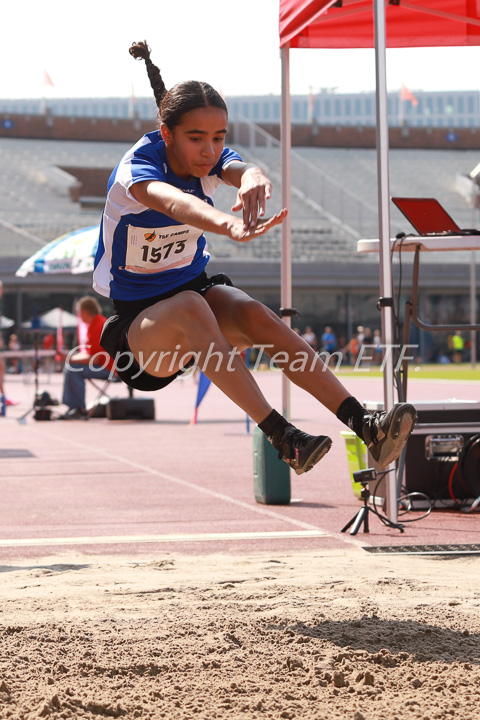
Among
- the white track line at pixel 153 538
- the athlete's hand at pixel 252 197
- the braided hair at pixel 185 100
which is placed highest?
the braided hair at pixel 185 100

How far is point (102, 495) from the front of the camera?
795cm

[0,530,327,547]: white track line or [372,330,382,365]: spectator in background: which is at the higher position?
→ [372,330,382,365]: spectator in background

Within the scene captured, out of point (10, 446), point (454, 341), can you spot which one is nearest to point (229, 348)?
point (10, 446)

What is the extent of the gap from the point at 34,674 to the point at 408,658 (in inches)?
48.6

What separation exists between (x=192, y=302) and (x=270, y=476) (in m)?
3.47

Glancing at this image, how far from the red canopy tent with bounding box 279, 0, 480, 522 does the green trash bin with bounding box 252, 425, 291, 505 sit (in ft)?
1.24

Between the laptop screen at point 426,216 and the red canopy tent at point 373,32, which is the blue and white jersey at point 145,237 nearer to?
the red canopy tent at point 373,32

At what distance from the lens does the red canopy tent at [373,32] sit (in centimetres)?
Answer: 627

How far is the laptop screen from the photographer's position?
21.5ft

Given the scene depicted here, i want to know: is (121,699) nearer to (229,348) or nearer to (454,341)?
(229,348)

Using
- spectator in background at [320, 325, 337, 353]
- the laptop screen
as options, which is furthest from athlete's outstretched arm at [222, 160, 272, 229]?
spectator in background at [320, 325, 337, 353]

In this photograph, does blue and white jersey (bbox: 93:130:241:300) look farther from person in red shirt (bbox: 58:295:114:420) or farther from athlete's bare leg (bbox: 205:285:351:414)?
person in red shirt (bbox: 58:295:114:420)

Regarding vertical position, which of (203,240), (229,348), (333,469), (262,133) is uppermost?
(262,133)

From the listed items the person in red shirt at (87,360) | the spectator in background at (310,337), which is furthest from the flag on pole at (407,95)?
the person in red shirt at (87,360)
